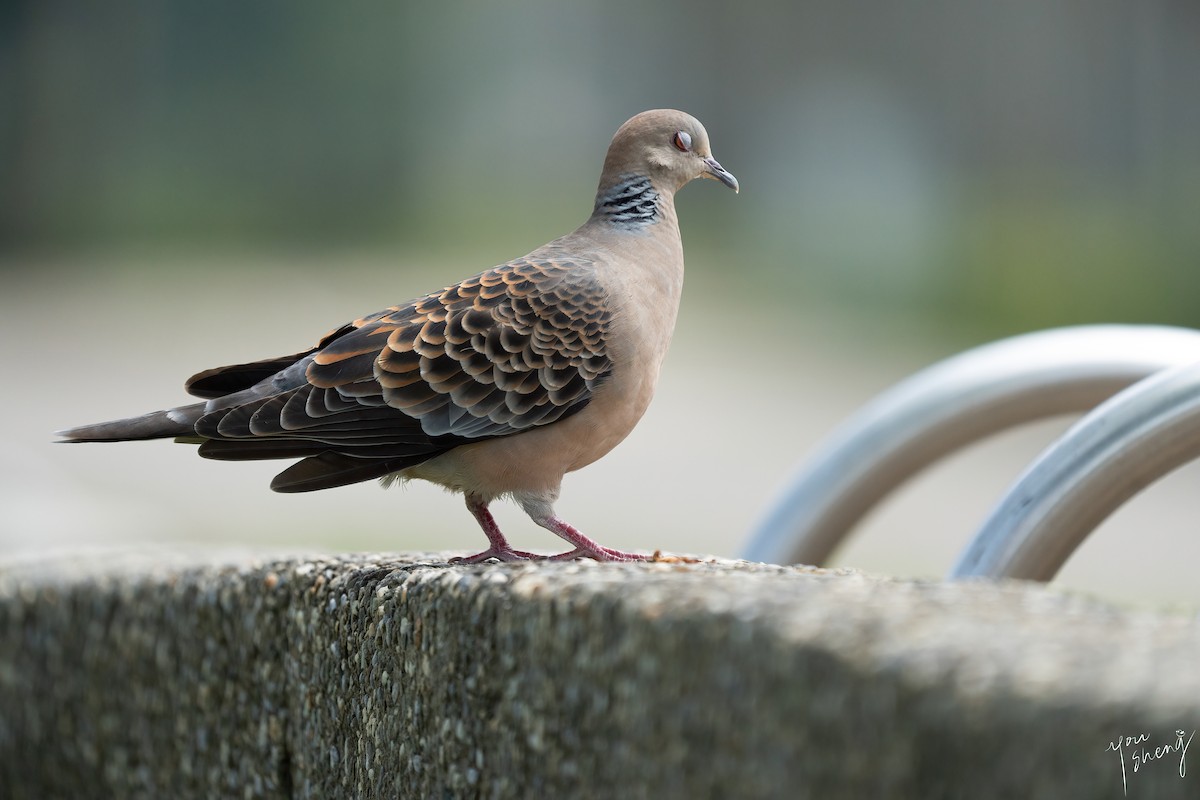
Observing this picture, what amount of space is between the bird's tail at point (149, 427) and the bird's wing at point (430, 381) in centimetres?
4

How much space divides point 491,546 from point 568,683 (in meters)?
1.17

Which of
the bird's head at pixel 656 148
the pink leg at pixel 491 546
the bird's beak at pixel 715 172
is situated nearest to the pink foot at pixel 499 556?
the pink leg at pixel 491 546

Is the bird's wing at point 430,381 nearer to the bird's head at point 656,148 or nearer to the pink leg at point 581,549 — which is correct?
the pink leg at point 581,549

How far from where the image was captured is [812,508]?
3439 millimetres

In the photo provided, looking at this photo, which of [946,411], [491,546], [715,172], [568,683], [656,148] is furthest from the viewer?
[715,172]

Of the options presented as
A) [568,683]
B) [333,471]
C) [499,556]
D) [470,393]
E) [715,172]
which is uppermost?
[715,172]

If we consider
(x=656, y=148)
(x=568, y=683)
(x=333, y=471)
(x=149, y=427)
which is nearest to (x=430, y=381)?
(x=333, y=471)

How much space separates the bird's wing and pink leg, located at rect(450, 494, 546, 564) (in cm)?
20

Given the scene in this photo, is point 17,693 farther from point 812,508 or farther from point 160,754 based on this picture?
point 812,508

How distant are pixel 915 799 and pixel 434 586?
3.86ft

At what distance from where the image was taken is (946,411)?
336cm

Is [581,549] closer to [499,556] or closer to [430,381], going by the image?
[499,556]

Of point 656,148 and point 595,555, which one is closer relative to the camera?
point 595,555

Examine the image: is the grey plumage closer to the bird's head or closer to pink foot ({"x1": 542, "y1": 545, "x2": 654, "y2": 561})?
pink foot ({"x1": 542, "y1": 545, "x2": 654, "y2": 561})
